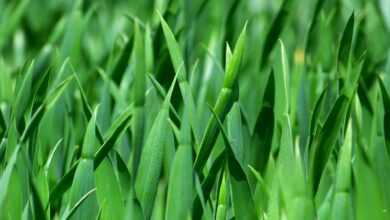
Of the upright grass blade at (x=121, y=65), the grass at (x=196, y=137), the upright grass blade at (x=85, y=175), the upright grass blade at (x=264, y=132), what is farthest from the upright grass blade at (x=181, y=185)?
the upright grass blade at (x=121, y=65)

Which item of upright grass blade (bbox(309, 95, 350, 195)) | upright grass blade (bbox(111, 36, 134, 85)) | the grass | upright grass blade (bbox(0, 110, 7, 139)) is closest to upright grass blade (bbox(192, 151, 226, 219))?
the grass

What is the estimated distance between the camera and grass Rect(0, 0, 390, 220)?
1032 mm

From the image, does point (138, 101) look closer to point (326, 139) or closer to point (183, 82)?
point (183, 82)

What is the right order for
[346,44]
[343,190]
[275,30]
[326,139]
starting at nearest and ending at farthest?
1. [343,190]
2. [326,139]
3. [346,44]
4. [275,30]

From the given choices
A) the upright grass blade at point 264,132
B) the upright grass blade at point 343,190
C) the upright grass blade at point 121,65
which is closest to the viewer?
the upright grass blade at point 343,190

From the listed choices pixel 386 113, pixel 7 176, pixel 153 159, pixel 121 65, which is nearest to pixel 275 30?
pixel 121 65

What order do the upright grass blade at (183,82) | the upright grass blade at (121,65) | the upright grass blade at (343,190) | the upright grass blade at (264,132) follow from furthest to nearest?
the upright grass blade at (121,65) → the upright grass blade at (264,132) → the upright grass blade at (183,82) → the upright grass blade at (343,190)

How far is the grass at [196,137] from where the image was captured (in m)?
1.03

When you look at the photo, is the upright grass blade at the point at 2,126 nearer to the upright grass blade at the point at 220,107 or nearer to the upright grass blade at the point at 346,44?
the upright grass blade at the point at 220,107

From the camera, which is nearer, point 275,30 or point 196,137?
point 196,137

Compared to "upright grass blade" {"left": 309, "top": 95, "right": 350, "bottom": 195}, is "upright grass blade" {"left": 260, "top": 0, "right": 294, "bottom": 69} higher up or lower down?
higher up

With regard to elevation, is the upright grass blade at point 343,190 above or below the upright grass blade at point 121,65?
below

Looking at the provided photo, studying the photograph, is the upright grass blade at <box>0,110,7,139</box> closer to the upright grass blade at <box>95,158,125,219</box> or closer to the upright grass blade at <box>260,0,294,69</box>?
the upright grass blade at <box>95,158,125,219</box>

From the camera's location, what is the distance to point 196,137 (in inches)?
44.5
